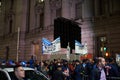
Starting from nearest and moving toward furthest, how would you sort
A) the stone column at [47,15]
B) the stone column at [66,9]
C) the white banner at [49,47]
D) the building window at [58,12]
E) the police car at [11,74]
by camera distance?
the police car at [11,74] → the white banner at [49,47] → the stone column at [66,9] → the building window at [58,12] → the stone column at [47,15]

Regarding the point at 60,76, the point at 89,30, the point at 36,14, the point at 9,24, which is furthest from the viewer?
the point at 9,24

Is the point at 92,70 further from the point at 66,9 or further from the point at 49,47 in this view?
the point at 66,9

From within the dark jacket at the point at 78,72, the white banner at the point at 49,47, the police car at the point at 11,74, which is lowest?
the dark jacket at the point at 78,72

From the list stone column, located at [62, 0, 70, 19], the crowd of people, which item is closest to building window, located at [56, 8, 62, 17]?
stone column, located at [62, 0, 70, 19]

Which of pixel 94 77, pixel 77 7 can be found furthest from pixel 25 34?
pixel 94 77

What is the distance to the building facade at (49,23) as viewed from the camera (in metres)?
23.4

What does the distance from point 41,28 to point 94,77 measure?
26.4m

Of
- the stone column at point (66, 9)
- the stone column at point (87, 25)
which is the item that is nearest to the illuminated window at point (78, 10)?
the stone column at point (87, 25)

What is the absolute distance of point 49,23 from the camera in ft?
103

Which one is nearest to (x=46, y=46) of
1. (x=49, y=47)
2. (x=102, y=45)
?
(x=49, y=47)

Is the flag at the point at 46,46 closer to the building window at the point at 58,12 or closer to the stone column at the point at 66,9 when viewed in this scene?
the stone column at the point at 66,9

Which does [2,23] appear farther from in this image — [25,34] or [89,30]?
[89,30]

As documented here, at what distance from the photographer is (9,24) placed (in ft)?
132

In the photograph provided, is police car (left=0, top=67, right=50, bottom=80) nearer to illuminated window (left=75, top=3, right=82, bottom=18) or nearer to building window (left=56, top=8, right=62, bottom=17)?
illuminated window (left=75, top=3, right=82, bottom=18)
